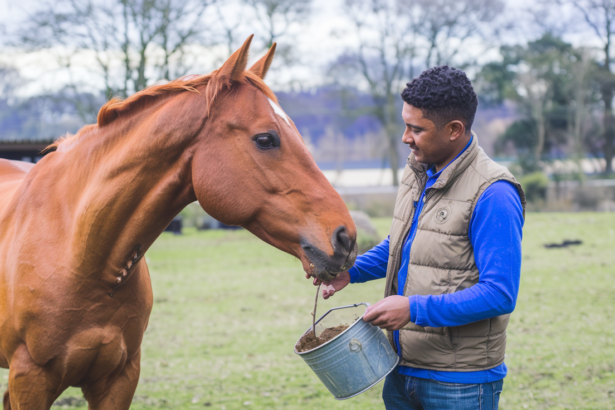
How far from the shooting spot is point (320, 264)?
175cm

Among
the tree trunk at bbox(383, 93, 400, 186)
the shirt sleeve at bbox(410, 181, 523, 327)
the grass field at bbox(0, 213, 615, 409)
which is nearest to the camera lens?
the shirt sleeve at bbox(410, 181, 523, 327)

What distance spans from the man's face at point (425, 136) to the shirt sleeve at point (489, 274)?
0.26 m

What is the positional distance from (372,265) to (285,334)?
433 centimetres

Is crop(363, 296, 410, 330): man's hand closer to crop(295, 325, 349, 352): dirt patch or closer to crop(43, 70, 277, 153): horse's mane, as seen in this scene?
crop(295, 325, 349, 352): dirt patch

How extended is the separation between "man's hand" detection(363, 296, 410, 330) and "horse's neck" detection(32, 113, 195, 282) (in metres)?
0.84

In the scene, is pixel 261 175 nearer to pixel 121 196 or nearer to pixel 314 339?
pixel 121 196

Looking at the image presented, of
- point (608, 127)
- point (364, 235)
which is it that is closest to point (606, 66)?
point (608, 127)

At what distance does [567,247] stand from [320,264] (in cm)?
1140

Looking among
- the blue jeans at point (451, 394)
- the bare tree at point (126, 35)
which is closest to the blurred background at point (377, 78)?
the bare tree at point (126, 35)

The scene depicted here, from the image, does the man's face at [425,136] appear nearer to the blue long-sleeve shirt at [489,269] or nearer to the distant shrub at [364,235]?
the blue long-sleeve shirt at [489,269]

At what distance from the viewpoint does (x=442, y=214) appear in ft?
6.25

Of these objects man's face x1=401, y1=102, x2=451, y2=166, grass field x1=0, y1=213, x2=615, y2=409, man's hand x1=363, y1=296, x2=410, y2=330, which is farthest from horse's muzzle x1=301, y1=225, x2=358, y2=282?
grass field x1=0, y1=213, x2=615, y2=409

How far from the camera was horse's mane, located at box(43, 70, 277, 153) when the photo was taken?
187cm

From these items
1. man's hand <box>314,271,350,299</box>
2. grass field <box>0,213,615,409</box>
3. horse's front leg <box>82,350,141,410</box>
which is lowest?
grass field <box>0,213,615,409</box>
